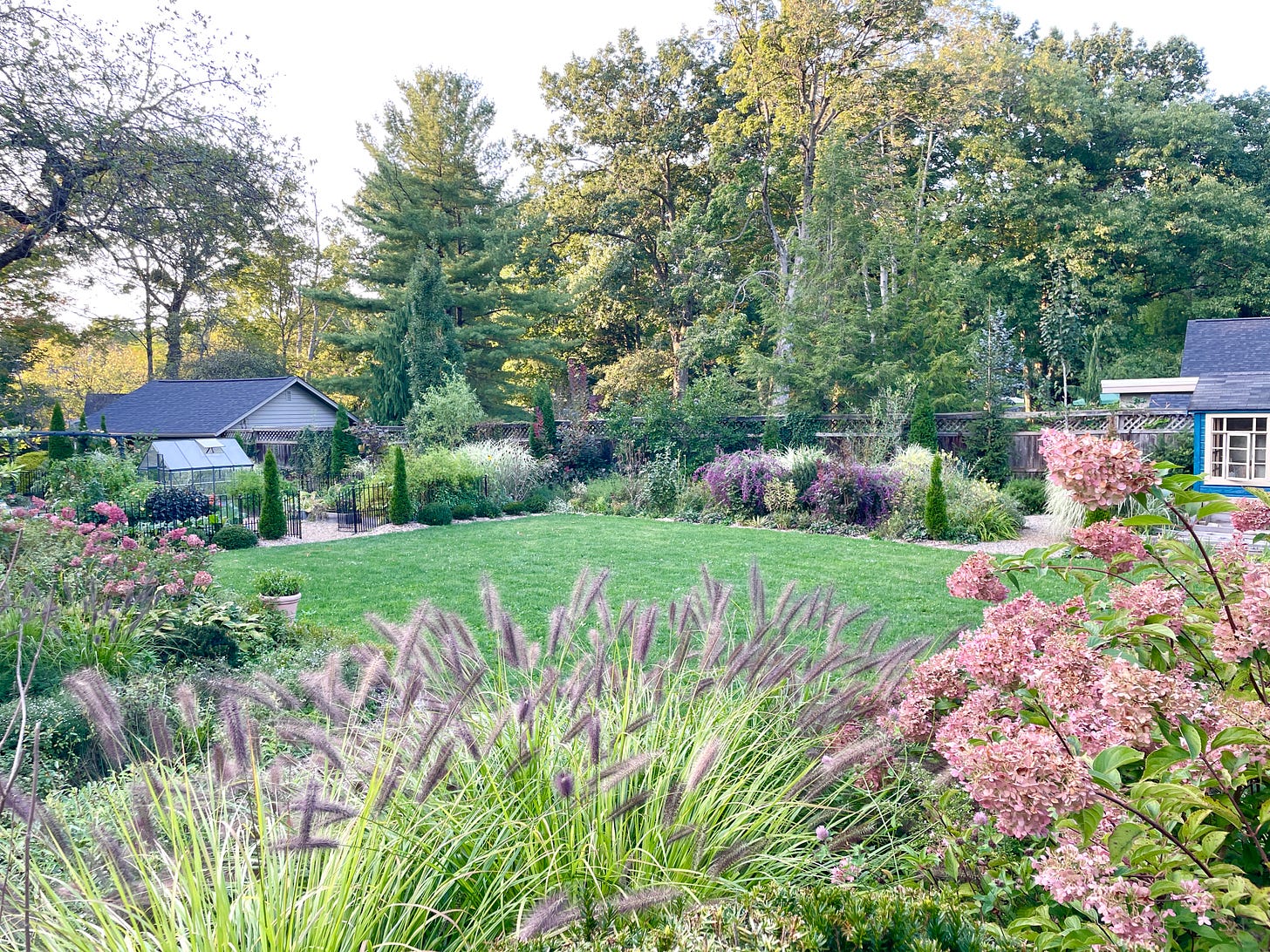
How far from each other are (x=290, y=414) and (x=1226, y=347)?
2325 centimetres

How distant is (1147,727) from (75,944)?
1.72 metres

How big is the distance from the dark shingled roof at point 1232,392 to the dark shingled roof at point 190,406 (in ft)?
68.5

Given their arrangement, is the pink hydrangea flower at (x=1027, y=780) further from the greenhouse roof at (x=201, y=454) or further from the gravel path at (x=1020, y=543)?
the greenhouse roof at (x=201, y=454)

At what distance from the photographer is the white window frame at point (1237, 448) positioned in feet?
34.9

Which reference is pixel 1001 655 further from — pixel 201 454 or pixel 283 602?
pixel 201 454

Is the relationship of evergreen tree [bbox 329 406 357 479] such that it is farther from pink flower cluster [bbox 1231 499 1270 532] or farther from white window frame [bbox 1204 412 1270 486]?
pink flower cluster [bbox 1231 499 1270 532]

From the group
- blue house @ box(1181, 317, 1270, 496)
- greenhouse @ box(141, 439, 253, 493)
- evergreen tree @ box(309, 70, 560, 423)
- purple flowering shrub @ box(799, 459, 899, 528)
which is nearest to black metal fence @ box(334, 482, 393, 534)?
greenhouse @ box(141, 439, 253, 493)

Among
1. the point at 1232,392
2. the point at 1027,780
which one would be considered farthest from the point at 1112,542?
the point at 1232,392

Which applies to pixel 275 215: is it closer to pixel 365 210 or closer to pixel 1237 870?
pixel 1237 870

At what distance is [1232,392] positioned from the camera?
1100cm

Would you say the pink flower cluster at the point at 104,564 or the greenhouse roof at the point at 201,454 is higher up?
the greenhouse roof at the point at 201,454

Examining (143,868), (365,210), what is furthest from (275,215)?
(365,210)

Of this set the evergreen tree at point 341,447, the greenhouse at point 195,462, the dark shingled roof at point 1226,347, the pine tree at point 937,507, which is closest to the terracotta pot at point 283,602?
the pine tree at point 937,507

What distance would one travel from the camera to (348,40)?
12.6 meters
